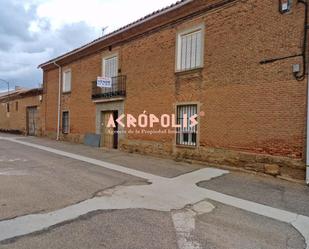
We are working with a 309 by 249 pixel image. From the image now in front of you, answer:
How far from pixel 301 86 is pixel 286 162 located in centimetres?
212

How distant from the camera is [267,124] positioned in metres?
8.16

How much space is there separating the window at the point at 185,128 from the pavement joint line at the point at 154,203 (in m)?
2.85

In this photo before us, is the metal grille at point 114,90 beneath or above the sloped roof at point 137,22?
beneath

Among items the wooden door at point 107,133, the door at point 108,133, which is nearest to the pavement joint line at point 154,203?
the door at point 108,133

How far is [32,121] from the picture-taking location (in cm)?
2375

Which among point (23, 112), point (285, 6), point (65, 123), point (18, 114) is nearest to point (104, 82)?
point (65, 123)

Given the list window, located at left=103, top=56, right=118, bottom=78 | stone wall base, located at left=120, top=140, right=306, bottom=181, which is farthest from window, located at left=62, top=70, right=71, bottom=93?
stone wall base, located at left=120, top=140, right=306, bottom=181

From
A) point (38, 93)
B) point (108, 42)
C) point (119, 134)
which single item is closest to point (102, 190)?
point (119, 134)

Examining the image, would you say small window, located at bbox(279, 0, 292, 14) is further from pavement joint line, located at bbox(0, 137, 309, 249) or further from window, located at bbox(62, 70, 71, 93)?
window, located at bbox(62, 70, 71, 93)

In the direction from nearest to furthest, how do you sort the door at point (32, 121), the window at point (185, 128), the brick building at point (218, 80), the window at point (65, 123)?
1. the brick building at point (218, 80)
2. the window at point (185, 128)
3. the window at point (65, 123)
4. the door at point (32, 121)

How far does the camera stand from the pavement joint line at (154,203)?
4.28 meters

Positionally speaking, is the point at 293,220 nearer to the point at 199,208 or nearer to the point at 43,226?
the point at 199,208

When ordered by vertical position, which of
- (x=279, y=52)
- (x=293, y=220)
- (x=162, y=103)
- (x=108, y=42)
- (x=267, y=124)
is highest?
(x=108, y=42)

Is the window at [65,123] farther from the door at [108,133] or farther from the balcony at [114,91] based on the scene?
the door at [108,133]
